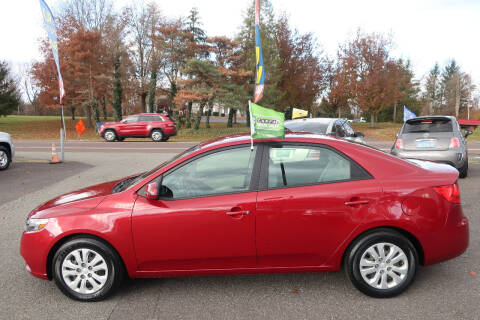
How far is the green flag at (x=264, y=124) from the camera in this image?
3.27 metres

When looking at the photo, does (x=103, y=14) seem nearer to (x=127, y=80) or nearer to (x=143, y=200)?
(x=127, y=80)

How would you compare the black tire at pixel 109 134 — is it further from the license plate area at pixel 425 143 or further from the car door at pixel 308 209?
the car door at pixel 308 209

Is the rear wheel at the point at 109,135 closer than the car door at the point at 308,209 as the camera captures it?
No

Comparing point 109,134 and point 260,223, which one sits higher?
point 109,134

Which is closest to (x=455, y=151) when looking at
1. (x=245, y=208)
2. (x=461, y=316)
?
(x=461, y=316)


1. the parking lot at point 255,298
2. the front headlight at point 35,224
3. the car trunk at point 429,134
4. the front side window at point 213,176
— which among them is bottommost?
the parking lot at point 255,298

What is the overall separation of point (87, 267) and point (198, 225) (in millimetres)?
1099

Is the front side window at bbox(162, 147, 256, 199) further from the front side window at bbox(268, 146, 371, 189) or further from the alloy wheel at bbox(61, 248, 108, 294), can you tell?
the alloy wheel at bbox(61, 248, 108, 294)

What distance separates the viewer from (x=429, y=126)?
8.67 m

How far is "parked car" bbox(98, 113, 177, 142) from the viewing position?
74.4 feet

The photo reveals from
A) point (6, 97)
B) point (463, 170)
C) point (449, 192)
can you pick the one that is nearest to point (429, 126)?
point (463, 170)

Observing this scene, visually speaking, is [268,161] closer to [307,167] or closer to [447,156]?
[307,167]

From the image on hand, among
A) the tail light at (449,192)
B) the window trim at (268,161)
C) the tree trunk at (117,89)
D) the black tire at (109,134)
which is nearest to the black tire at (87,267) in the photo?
the window trim at (268,161)

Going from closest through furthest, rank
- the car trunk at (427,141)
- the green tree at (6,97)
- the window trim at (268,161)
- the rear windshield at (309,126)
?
the window trim at (268,161) → the car trunk at (427,141) → the rear windshield at (309,126) → the green tree at (6,97)
